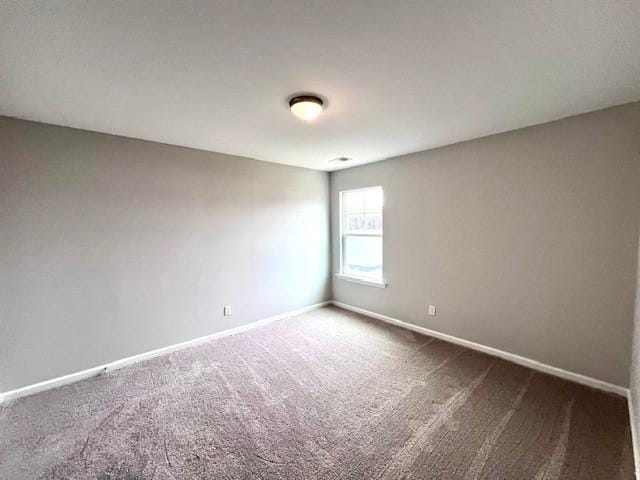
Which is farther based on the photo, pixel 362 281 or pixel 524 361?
pixel 362 281

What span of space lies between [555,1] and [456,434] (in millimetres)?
2418

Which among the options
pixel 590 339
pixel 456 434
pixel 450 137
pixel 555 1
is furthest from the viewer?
pixel 450 137

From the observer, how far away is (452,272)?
315 centimetres

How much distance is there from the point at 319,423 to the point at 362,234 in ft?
9.36

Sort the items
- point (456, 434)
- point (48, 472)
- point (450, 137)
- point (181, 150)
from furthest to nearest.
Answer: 1. point (181, 150)
2. point (450, 137)
3. point (456, 434)
4. point (48, 472)

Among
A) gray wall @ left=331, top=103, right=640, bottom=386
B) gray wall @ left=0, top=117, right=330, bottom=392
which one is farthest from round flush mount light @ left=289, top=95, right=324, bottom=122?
gray wall @ left=331, top=103, right=640, bottom=386

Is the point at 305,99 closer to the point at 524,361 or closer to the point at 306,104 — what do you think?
the point at 306,104

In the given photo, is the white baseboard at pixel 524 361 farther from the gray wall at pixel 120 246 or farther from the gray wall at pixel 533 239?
the gray wall at pixel 120 246

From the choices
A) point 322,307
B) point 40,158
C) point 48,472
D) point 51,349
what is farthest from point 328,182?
point 48,472

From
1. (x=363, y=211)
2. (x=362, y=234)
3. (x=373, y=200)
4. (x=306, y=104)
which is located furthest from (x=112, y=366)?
(x=373, y=200)

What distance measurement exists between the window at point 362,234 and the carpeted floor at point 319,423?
1.61 metres

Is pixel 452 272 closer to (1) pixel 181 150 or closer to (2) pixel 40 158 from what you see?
(1) pixel 181 150

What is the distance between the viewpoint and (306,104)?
6.26 ft

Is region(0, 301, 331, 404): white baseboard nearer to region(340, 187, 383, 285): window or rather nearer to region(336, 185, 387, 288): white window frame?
region(336, 185, 387, 288): white window frame
